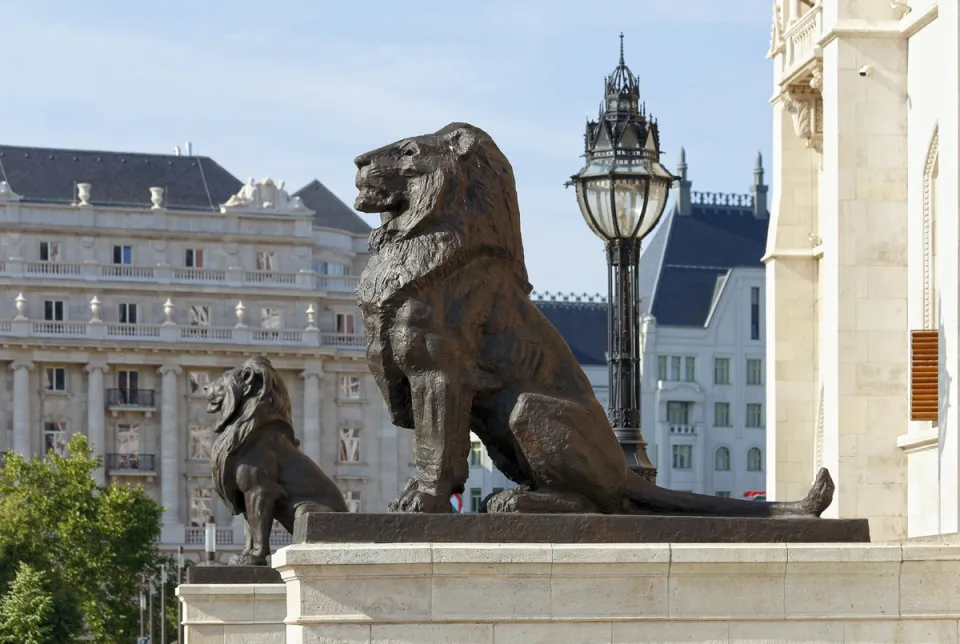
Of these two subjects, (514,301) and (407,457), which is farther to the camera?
(407,457)

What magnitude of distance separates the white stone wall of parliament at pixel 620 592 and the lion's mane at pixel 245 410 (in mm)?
7376

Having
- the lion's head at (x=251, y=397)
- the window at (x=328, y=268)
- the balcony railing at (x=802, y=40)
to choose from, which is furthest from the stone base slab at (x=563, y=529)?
the window at (x=328, y=268)

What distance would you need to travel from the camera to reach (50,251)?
9975 cm

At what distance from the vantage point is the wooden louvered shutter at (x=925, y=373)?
78.1ft

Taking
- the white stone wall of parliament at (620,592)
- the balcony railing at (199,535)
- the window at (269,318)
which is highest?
the window at (269,318)

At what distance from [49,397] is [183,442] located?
20.0 feet

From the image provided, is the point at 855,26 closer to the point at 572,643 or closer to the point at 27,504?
the point at 572,643

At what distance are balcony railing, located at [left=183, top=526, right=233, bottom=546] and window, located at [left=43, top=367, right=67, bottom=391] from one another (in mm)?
8366

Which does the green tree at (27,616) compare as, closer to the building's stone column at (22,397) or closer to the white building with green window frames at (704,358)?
the building's stone column at (22,397)

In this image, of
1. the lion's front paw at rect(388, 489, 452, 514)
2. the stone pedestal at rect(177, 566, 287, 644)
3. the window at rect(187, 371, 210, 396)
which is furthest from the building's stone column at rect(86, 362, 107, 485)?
the lion's front paw at rect(388, 489, 452, 514)

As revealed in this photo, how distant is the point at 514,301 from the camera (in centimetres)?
1135

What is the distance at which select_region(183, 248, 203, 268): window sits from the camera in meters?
103

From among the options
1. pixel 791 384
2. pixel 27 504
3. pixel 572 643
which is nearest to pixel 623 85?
pixel 572 643

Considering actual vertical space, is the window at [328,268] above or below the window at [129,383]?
above
